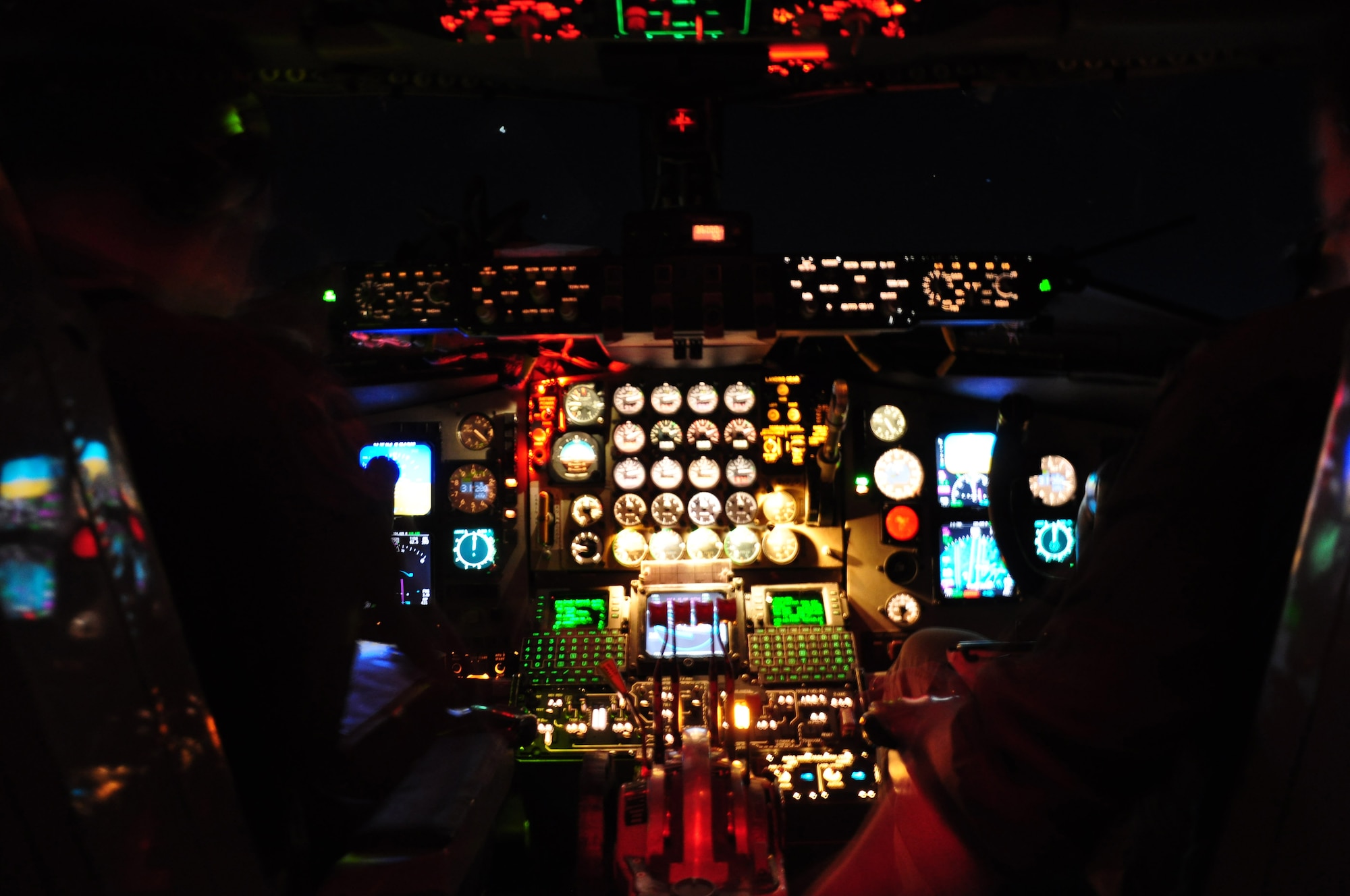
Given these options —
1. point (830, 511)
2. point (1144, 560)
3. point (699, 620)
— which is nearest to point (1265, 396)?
point (1144, 560)

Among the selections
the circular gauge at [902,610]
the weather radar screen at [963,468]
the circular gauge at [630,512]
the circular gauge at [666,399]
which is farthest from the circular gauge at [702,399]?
the circular gauge at [902,610]

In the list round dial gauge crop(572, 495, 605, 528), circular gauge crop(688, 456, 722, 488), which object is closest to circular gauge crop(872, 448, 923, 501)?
circular gauge crop(688, 456, 722, 488)

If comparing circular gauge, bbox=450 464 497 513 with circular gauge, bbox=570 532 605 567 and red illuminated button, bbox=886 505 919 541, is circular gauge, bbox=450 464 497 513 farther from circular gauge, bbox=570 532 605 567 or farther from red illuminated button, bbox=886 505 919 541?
red illuminated button, bbox=886 505 919 541

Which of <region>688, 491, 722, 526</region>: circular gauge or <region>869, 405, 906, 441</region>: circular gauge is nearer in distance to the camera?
<region>688, 491, 722, 526</region>: circular gauge

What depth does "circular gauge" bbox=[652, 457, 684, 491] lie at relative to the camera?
317 centimetres

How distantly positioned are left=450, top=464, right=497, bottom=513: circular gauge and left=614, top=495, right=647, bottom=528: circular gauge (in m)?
0.51

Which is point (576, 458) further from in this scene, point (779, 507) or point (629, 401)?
point (779, 507)

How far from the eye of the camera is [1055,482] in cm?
335

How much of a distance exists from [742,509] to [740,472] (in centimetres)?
15

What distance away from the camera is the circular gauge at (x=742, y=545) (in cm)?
315

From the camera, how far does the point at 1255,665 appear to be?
2.31ft

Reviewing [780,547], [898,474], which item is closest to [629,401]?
[780,547]

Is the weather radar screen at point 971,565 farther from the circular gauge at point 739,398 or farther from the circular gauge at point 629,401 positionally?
the circular gauge at point 629,401

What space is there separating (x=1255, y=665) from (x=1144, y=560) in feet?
0.42
